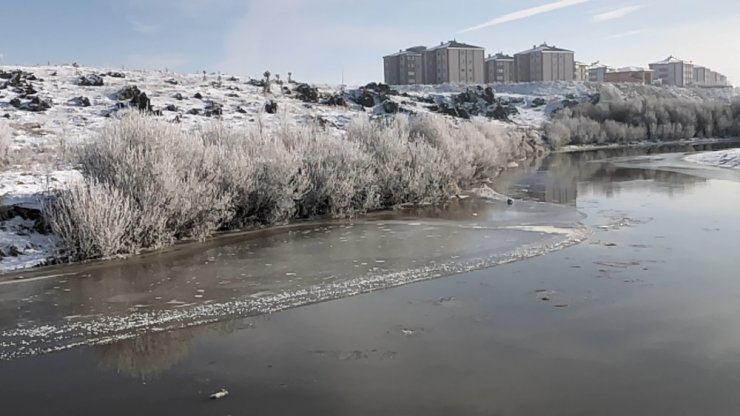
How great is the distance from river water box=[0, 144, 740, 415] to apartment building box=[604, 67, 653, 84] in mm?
120211

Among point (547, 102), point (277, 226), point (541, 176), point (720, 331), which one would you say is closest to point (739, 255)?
point (720, 331)

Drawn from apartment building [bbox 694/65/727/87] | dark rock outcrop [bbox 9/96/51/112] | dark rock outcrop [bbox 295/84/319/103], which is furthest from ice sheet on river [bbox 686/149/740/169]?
apartment building [bbox 694/65/727/87]

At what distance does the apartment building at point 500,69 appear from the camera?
385 ft

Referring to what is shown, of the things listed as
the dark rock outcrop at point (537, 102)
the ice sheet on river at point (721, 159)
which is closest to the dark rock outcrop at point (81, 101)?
the ice sheet on river at point (721, 159)

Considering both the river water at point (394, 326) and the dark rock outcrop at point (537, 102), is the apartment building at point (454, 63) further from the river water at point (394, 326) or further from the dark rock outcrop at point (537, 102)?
the river water at point (394, 326)

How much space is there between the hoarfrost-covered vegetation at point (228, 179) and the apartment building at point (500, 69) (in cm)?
9106

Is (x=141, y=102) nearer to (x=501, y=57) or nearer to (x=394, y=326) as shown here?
(x=394, y=326)

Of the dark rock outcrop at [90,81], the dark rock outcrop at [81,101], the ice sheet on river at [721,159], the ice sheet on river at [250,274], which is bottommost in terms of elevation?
the ice sheet on river at [250,274]

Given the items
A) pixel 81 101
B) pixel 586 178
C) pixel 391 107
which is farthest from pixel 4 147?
pixel 391 107

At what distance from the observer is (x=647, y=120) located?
225ft

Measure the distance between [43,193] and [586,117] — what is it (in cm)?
6099

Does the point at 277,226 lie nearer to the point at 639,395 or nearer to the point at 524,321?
the point at 524,321

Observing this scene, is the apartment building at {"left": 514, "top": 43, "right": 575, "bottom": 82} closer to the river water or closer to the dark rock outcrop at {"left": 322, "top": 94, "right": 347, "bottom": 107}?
the dark rock outcrop at {"left": 322, "top": 94, "right": 347, "bottom": 107}

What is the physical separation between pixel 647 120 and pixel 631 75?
67.3m
